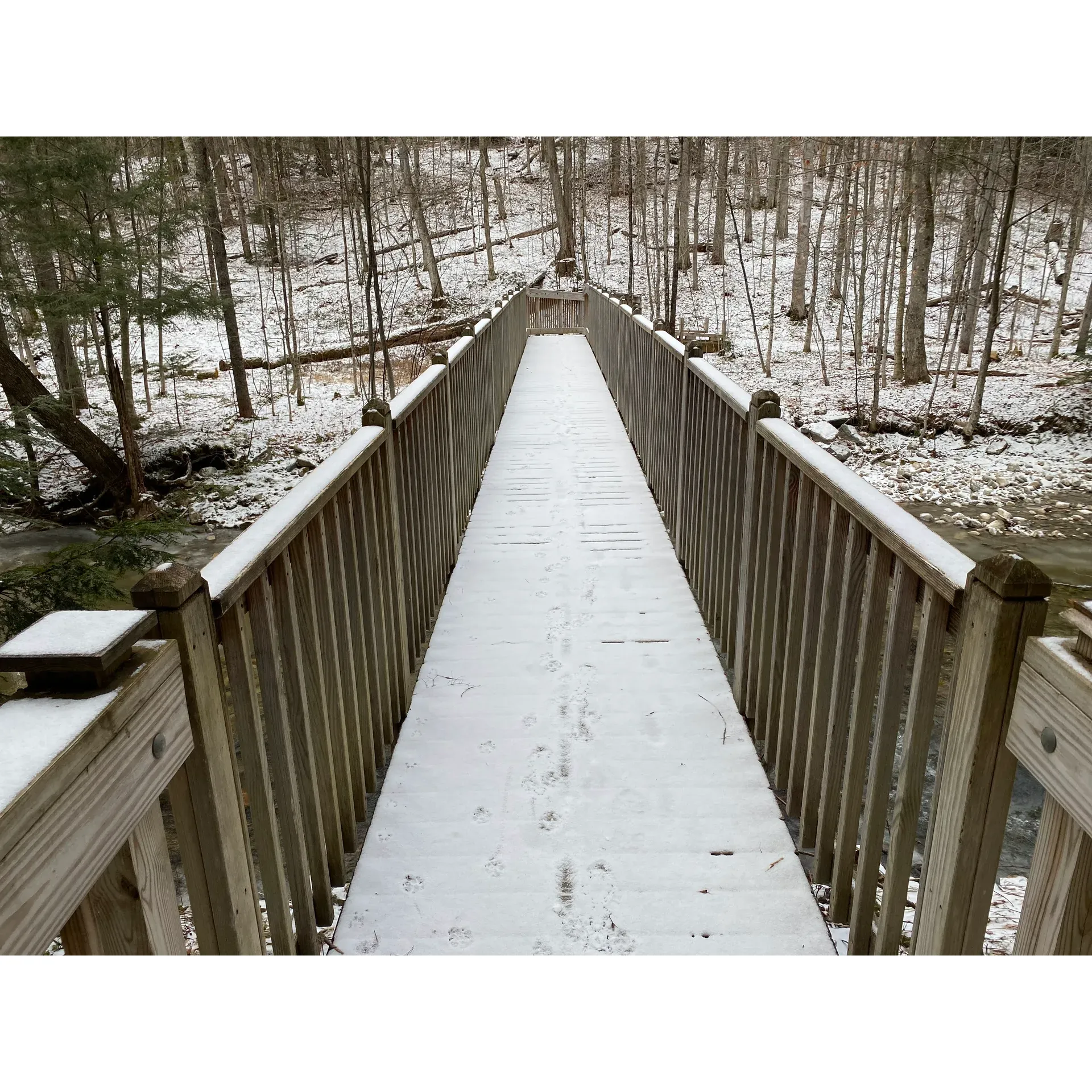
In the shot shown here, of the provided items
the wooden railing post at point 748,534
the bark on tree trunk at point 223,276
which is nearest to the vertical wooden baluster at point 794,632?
the wooden railing post at point 748,534

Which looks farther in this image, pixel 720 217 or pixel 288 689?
pixel 720 217

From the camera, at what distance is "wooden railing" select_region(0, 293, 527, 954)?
117 cm

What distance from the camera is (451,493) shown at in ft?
14.2

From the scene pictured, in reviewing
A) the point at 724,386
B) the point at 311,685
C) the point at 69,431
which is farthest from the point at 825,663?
the point at 69,431

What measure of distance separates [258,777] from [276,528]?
1.60 feet

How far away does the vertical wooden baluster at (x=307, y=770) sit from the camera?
67.2 inches

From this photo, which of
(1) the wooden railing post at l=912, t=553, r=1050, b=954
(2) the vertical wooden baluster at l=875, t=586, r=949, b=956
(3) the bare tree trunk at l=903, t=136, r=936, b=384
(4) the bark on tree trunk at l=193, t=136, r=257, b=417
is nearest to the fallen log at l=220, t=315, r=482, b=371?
(4) the bark on tree trunk at l=193, t=136, r=257, b=417

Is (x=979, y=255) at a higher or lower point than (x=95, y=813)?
lower

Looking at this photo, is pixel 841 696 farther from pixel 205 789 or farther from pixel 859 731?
pixel 205 789

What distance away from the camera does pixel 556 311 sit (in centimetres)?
2055

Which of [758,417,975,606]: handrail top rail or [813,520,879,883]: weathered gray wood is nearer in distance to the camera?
[758,417,975,606]: handrail top rail

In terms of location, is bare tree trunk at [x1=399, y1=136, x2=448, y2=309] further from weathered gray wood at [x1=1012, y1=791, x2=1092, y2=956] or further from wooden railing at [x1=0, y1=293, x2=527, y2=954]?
weathered gray wood at [x1=1012, y1=791, x2=1092, y2=956]

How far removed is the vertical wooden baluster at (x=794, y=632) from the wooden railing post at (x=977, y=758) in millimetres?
857

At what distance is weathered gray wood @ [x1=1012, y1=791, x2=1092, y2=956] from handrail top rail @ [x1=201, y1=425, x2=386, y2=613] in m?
1.26
